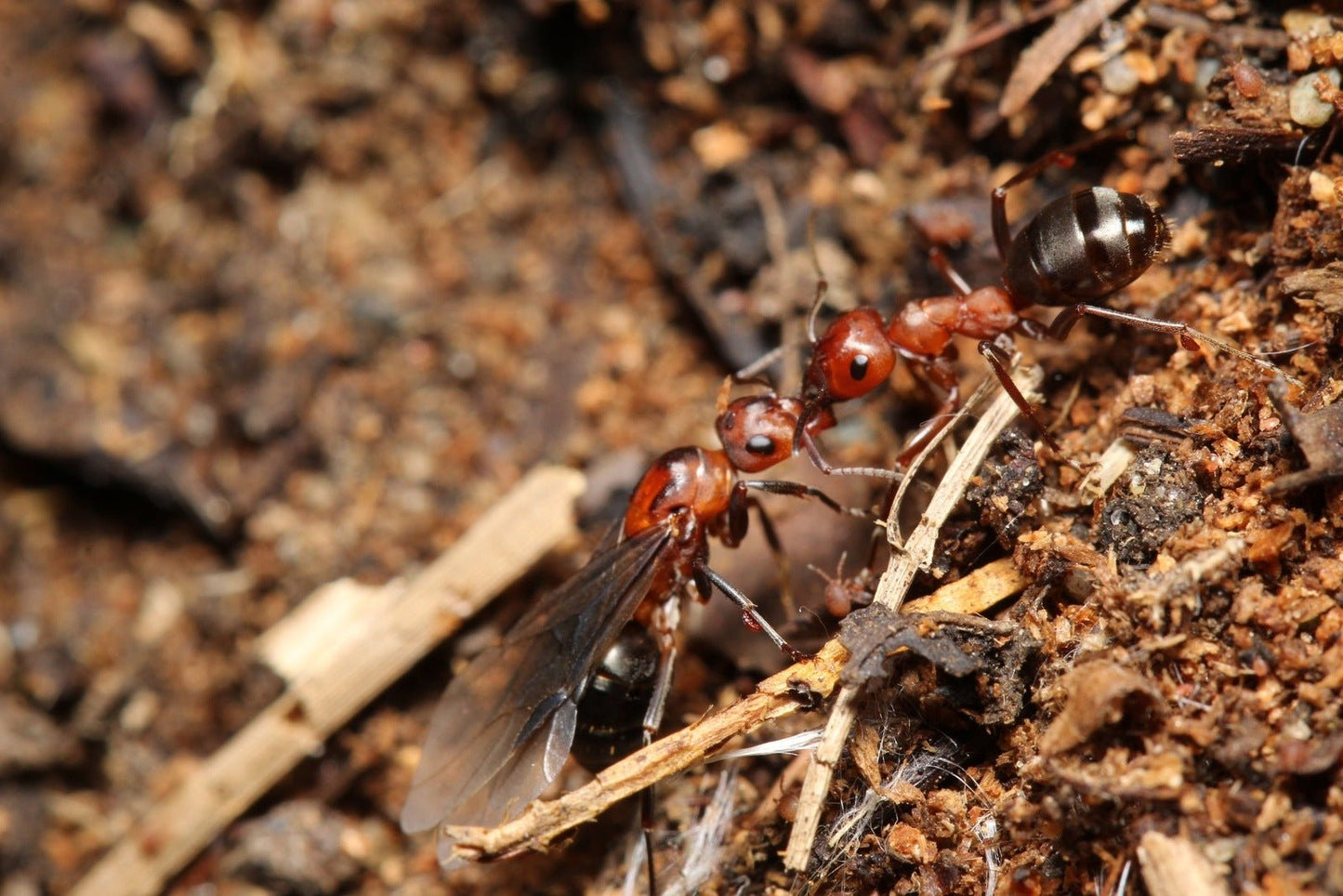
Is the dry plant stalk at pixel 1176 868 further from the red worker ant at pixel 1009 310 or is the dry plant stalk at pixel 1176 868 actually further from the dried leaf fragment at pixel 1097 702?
the red worker ant at pixel 1009 310

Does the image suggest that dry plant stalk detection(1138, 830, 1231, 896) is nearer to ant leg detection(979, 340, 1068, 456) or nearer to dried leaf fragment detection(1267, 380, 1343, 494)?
dried leaf fragment detection(1267, 380, 1343, 494)

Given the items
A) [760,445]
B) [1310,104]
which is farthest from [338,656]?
[1310,104]

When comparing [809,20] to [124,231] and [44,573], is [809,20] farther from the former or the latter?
[44,573]

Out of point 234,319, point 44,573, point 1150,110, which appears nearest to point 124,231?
point 234,319

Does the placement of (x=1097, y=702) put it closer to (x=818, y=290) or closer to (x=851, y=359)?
(x=851, y=359)

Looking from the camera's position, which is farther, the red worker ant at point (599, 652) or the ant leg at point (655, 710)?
the red worker ant at point (599, 652)

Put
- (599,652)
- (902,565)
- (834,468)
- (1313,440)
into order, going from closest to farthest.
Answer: (1313,440) < (902,565) < (599,652) < (834,468)

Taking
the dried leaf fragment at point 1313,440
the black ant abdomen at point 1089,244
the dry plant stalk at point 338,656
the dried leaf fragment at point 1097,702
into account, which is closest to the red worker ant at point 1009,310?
→ the black ant abdomen at point 1089,244

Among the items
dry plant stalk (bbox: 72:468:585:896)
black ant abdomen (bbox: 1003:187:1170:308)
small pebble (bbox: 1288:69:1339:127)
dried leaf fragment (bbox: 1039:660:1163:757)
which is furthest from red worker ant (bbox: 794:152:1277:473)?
dry plant stalk (bbox: 72:468:585:896)
